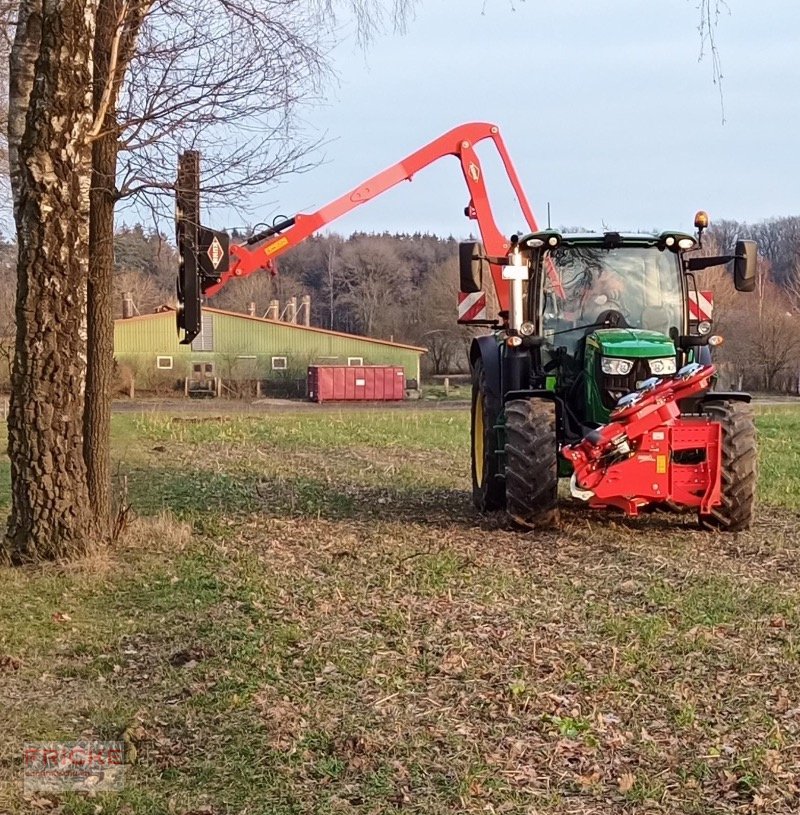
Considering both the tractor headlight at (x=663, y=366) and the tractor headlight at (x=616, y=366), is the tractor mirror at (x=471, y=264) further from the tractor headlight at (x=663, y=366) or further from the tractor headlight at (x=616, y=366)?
the tractor headlight at (x=663, y=366)

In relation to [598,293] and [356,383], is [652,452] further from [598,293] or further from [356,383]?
[356,383]

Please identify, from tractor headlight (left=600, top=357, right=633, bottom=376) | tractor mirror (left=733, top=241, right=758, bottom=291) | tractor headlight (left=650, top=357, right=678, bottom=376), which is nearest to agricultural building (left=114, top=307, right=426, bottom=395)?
tractor mirror (left=733, top=241, right=758, bottom=291)

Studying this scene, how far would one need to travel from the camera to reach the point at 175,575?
25.5 feet

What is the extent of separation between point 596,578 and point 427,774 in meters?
3.43

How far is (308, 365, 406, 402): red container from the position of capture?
47.9 meters

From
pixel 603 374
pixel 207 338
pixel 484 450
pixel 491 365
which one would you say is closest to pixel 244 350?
pixel 207 338

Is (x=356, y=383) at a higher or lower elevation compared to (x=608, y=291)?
lower

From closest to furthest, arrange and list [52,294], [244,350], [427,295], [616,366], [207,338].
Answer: [52,294], [616,366], [207,338], [244,350], [427,295]

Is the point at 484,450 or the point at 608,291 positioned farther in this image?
the point at 484,450

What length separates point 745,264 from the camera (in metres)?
9.60

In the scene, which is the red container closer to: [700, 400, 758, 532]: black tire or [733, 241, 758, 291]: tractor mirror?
[733, 241, 758, 291]: tractor mirror

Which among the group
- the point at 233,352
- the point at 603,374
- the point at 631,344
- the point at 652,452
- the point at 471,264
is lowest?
the point at 652,452

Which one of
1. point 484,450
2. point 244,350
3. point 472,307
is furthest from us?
point 244,350

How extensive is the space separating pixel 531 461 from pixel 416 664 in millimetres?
3313
